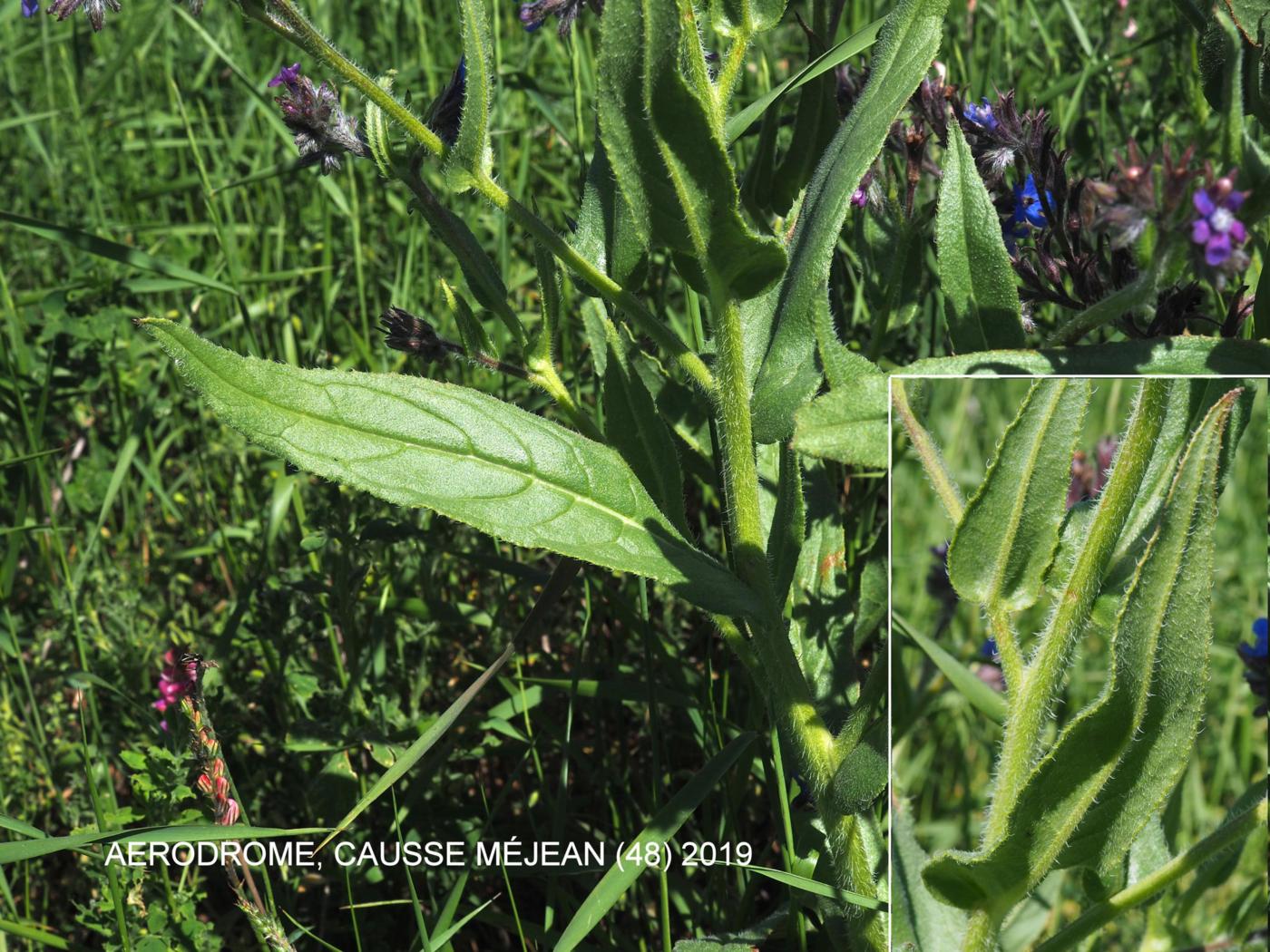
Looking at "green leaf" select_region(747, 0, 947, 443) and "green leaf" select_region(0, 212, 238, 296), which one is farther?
"green leaf" select_region(0, 212, 238, 296)

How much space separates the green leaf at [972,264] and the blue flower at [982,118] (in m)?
0.15

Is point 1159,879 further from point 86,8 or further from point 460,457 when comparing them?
point 86,8

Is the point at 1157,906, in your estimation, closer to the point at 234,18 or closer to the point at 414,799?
the point at 414,799

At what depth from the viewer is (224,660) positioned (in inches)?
93.2

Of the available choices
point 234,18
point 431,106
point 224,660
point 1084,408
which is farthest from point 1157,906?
point 234,18

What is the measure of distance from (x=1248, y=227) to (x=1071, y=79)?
1.20 m

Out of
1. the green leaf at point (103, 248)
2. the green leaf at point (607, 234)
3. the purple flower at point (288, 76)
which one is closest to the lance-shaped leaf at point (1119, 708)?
the green leaf at point (607, 234)

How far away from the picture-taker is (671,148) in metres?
1.42

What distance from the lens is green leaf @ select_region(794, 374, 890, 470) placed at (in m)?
1.36

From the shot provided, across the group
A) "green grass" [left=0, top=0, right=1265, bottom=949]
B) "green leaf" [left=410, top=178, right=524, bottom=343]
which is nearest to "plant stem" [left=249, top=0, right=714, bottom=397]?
"green leaf" [left=410, top=178, right=524, bottom=343]

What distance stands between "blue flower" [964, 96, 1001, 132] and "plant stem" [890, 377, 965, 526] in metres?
0.48

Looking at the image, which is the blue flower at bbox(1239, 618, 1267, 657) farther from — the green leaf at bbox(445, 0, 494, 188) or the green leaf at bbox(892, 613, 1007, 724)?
the green leaf at bbox(445, 0, 494, 188)

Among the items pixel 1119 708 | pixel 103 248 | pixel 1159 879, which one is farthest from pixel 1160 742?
pixel 103 248

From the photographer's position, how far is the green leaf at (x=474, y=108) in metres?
1.50
